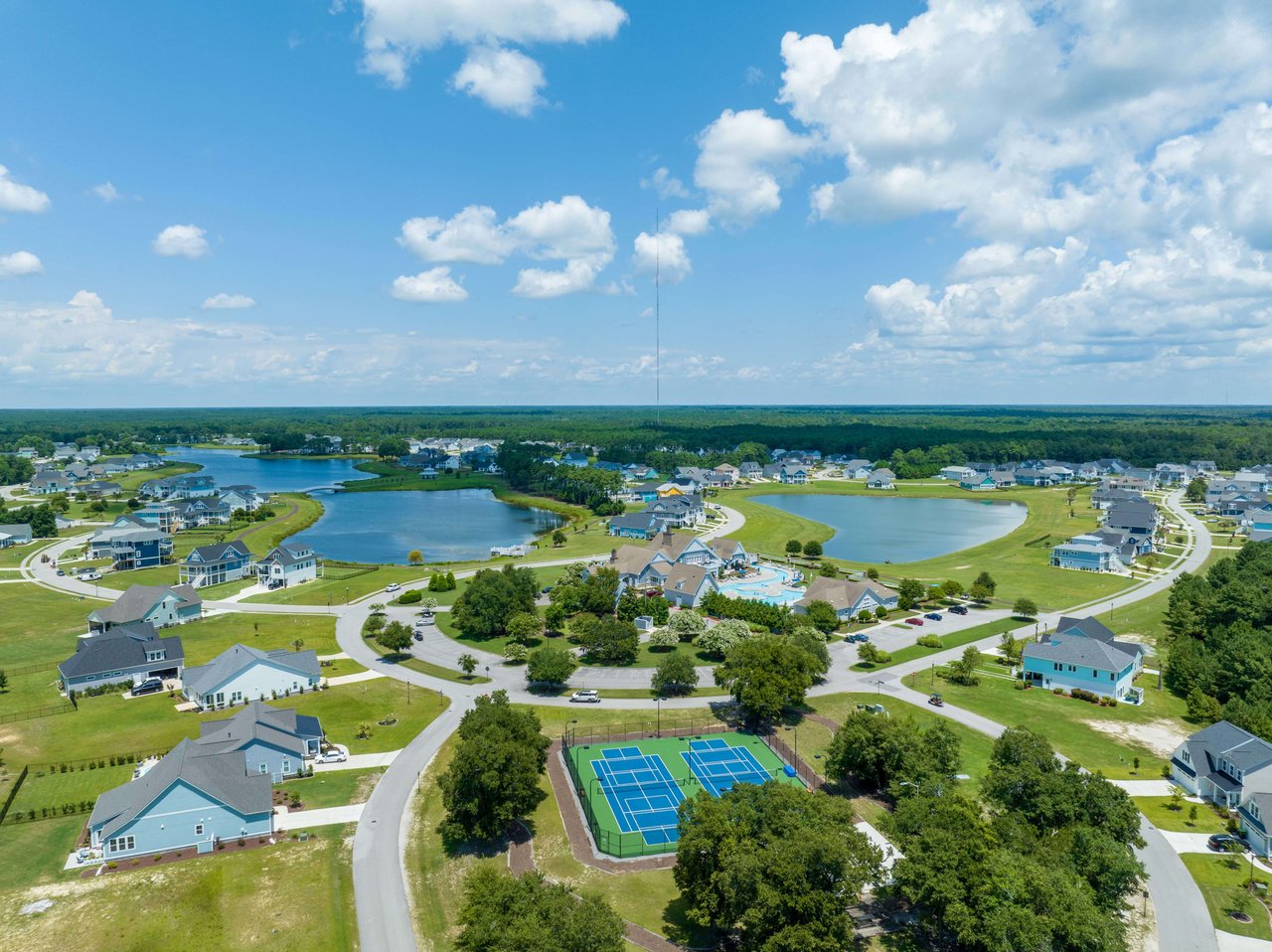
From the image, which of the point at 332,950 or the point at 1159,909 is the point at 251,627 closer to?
the point at 332,950

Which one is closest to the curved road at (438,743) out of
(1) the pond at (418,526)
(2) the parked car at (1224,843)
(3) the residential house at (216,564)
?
(2) the parked car at (1224,843)

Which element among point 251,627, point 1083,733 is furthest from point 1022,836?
point 251,627

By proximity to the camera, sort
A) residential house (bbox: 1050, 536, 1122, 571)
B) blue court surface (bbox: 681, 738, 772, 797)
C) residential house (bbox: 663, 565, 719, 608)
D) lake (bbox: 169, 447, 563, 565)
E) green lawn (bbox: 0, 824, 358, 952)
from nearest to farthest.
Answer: green lawn (bbox: 0, 824, 358, 952) < blue court surface (bbox: 681, 738, 772, 797) < residential house (bbox: 663, 565, 719, 608) < residential house (bbox: 1050, 536, 1122, 571) < lake (bbox: 169, 447, 563, 565)

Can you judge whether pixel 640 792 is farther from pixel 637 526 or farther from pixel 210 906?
pixel 637 526

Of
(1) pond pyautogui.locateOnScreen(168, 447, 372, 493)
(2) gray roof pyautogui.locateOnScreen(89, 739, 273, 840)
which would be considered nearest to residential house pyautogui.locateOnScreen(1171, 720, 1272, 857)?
(2) gray roof pyautogui.locateOnScreen(89, 739, 273, 840)

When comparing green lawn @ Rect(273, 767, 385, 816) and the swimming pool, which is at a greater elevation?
the swimming pool

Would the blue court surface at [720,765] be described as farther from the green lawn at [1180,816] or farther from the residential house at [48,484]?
the residential house at [48,484]

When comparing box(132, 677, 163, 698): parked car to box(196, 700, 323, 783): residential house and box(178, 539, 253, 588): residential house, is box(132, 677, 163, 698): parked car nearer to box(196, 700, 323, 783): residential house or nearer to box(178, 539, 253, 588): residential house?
box(196, 700, 323, 783): residential house
